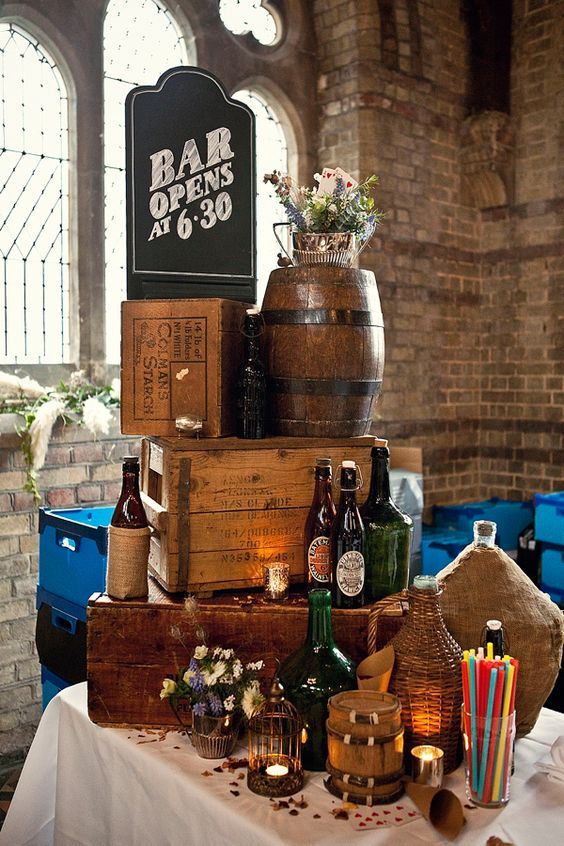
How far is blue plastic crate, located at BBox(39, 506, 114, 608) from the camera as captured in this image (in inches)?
105

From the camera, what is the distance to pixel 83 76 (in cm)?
416

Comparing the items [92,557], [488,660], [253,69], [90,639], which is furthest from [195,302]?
[253,69]

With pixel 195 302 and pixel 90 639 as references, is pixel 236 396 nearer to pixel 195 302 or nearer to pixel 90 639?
pixel 195 302

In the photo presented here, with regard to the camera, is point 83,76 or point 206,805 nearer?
point 206,805

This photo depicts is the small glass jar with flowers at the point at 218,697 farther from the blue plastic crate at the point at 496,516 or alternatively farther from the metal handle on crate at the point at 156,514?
the blue plastic crate at the point at 496,516

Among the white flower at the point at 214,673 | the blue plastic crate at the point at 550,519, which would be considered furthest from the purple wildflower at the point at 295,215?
the blue plastic crate at the point at 550,519

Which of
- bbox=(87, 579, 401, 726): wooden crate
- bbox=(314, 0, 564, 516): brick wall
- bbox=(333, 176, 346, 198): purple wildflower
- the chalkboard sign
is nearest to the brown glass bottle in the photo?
bbox=(87, 579, 401, 726): wooden crate

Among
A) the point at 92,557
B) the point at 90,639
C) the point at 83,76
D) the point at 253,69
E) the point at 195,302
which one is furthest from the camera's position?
the point at 253,69

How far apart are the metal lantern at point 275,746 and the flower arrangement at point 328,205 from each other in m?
1.03

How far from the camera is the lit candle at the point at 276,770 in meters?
1.40

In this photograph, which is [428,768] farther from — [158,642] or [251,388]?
[251,388]

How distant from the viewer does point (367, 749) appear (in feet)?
4.38

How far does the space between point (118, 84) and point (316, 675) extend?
373 centimetres

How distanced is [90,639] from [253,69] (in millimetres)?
4063
